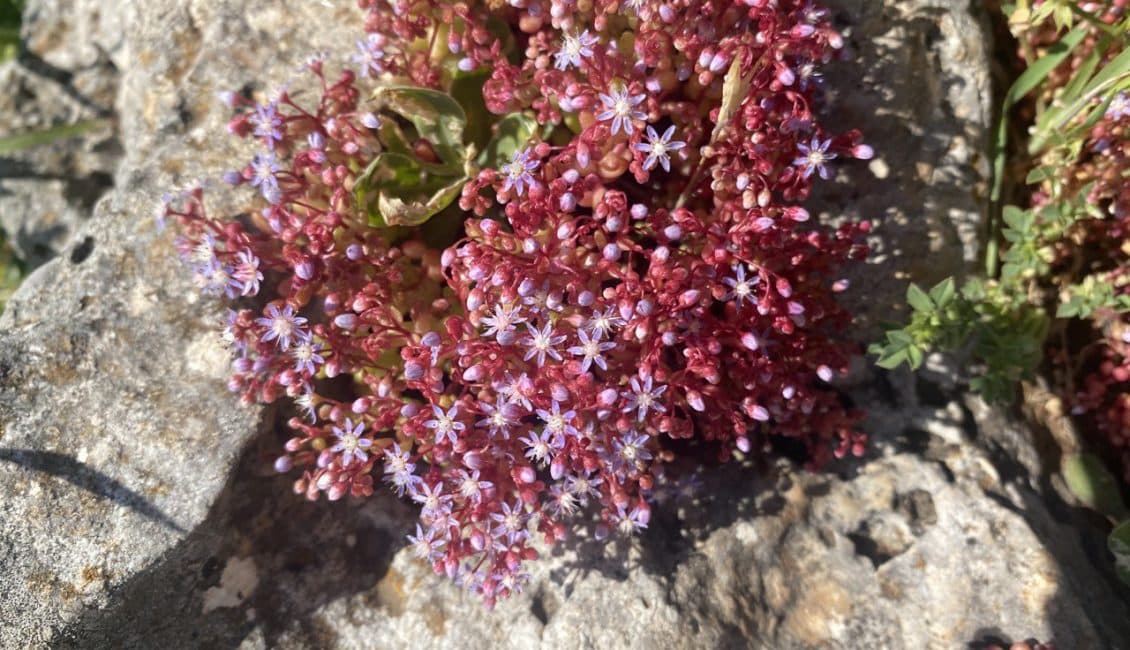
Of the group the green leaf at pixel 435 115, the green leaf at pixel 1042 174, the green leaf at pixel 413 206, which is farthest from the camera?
the green leaf at pixel 1042 174

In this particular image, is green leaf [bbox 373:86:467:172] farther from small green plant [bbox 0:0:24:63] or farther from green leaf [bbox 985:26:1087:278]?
small green plant [bbox 0:0:24:63]

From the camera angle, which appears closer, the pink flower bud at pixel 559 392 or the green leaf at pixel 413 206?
the pink flower bud at pixel 559 392

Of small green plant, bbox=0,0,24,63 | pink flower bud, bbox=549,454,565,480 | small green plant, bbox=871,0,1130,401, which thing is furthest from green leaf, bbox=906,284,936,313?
small green plant, bbox=0,0,24,63

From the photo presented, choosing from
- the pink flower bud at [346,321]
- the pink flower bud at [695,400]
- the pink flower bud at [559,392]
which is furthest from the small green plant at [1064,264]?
the pink flower bud at [346,321]

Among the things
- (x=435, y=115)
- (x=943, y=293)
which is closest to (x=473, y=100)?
(x=435, y=115)

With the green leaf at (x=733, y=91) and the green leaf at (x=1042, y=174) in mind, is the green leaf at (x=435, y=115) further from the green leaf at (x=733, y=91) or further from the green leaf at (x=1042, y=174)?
the green leaf at (x=1042, y=174)

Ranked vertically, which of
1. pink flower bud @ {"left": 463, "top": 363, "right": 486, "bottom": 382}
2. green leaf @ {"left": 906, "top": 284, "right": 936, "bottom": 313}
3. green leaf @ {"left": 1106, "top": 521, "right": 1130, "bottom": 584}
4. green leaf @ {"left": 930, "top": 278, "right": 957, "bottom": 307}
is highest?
green leaf @ {"left": 930, "top": 278, "right": 957, "bottom": 307}
